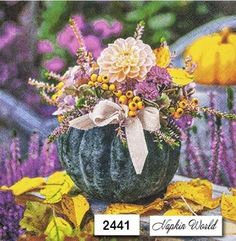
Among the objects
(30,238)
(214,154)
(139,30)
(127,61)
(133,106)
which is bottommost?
(30,238)

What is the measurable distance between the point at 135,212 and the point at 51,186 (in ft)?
0.88

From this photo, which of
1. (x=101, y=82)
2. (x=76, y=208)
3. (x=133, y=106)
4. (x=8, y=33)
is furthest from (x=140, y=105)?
(x=8, y=33)

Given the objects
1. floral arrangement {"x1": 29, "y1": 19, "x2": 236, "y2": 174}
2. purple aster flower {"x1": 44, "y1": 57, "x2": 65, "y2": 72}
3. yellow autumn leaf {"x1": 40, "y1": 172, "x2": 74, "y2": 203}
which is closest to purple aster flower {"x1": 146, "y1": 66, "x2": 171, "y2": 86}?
floral arrangement {"x1": 29, "y1": 19, "x2": 236, "y2": 174}

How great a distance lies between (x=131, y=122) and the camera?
1.72 m

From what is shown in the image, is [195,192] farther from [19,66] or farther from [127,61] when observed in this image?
[19,66]

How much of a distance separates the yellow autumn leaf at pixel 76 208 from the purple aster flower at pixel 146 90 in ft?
1.14

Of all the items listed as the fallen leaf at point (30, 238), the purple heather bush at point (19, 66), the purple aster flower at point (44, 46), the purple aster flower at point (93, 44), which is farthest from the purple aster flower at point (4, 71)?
the fallen leaf at point (30, 238)

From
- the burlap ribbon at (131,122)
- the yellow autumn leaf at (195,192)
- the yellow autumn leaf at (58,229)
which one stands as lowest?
the yellow autumn leaf at (58,229)

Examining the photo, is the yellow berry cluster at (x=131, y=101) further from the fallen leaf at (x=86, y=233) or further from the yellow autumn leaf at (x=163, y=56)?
the fallen leaf at (x=86, y=233)

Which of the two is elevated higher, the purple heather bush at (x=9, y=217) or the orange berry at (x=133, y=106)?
the orange berry at (x=133, y=106)

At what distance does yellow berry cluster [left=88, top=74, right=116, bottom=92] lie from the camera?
1.72 meters

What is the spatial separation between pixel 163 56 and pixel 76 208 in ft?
1.64

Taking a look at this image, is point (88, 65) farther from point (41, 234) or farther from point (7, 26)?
point (41, 234)

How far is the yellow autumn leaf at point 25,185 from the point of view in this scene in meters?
1.87
